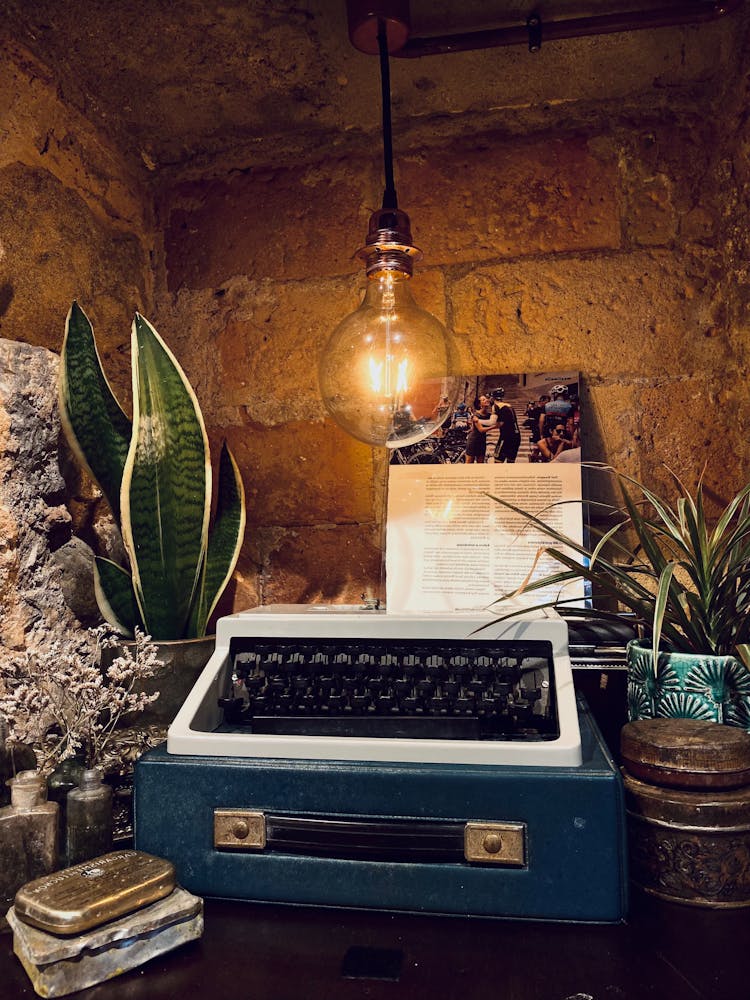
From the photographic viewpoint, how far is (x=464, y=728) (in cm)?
123

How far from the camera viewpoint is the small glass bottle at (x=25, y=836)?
1.11m

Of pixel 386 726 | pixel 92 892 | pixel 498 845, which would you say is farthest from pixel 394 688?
pixel 92 892

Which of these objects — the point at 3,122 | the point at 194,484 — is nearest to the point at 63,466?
the point at 194,484

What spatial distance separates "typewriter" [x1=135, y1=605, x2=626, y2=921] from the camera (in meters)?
1.04

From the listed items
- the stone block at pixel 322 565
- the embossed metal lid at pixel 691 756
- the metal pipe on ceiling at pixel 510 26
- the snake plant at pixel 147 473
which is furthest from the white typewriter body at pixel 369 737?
the metal pipe on ceiling at pixel 510 26

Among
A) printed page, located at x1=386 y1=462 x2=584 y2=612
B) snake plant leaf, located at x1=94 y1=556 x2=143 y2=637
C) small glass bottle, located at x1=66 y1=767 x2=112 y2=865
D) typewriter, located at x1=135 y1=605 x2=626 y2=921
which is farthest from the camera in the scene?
printed page, located at x1=386 y1=462 x2=584 y2=612

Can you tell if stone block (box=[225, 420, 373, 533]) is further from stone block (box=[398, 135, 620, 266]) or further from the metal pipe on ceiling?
the metal pipe on ceiling

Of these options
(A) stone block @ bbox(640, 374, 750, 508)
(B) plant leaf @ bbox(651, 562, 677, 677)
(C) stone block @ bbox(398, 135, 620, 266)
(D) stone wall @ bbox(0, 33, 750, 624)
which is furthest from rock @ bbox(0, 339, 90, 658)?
(A) stone block @ bbox(640, 374, 750, 508)

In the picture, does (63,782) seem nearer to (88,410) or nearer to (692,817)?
(88,410)

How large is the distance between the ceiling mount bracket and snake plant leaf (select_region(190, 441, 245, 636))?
3.67 ft

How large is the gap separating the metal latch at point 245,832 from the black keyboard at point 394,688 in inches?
6.0

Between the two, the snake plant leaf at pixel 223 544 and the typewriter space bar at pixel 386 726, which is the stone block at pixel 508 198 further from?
the typewriter space bar at pixel 386 726

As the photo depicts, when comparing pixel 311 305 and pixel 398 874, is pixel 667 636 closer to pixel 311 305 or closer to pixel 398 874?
pixel 398 874

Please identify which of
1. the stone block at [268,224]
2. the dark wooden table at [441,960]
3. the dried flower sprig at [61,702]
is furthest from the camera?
the stone block at [268,224]
